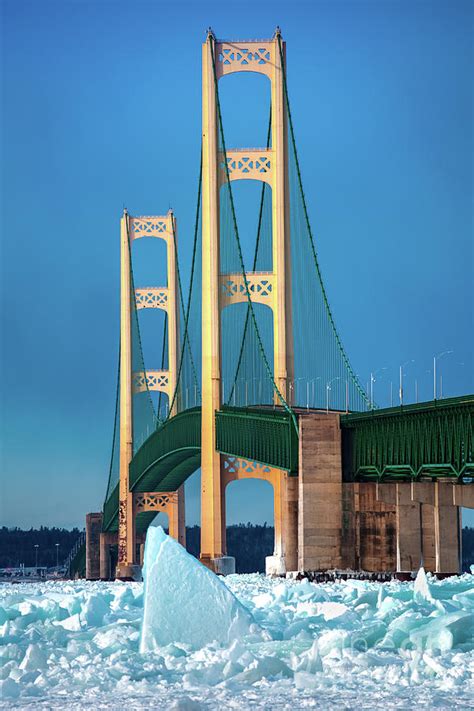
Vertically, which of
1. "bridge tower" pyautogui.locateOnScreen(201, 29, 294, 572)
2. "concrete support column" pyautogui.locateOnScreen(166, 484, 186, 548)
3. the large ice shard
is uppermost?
"bridge tower" pyautogui.locateOnScreen(201, 29, 294, 572)

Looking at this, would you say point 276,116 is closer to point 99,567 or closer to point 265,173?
point 265,173

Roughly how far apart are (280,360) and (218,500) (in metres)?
5.33

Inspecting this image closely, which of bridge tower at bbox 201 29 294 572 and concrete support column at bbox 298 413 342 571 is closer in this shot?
concrete support column at bbox 298 413 342 571

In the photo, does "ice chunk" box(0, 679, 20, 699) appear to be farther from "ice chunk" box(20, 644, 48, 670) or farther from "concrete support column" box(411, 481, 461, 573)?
"concrete support column" box(411, 481, 461, 573)

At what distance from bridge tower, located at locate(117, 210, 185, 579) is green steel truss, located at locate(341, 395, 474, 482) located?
3633 cm

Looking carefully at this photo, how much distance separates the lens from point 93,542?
10375 cm

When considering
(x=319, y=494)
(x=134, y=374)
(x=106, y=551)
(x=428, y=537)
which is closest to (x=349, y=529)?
(x=319, y=494)

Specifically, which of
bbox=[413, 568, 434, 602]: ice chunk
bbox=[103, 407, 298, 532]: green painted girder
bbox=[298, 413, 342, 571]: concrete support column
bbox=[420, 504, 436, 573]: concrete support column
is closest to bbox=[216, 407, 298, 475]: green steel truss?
bbox=[103, 407, 298, 532]: green painted girder

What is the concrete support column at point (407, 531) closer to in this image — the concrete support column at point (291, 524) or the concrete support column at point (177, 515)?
the concrete support column at point (291, 524)

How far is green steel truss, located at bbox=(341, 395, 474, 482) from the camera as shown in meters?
34.2

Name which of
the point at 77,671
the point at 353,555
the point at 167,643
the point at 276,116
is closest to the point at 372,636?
the point at 167,643

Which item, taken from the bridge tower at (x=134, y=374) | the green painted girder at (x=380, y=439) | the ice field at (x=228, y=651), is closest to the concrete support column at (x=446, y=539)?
the green painted girder at (x=380, y=439)

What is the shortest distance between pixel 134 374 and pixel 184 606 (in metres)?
65.5

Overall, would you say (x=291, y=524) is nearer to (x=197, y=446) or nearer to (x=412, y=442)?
(x=412, y=442)
